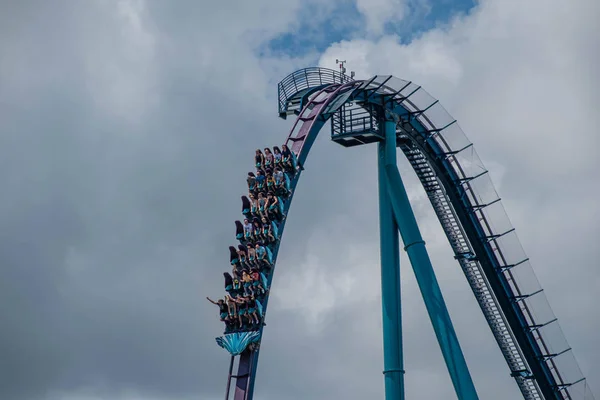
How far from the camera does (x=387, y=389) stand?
104 ft

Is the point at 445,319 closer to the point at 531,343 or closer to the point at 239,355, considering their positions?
the point at 531,343

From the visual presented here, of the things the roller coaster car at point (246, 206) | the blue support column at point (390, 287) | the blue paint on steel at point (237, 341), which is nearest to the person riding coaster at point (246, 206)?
the roller coaster car at point (246, 206)

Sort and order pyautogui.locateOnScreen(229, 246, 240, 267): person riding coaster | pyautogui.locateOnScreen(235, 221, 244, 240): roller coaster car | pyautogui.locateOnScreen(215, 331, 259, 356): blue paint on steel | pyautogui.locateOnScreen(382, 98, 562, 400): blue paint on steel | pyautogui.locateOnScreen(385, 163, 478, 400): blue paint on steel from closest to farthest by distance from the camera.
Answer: pyautogui.locateOnScreen(215, 331, 259, 356): blue paint on steel, pyautogui.locateOnScreen(229, 246, 240, 267): person riding coaster, pyautogui.locateOnScreen(235, 221, 244, 240): roller coaster car, pyautogui.locateOnScreen(385, 163, 478, 400): blue paint on steel, pyautogui.locateOnScreen(382, 98, 562, 400): blue paint on steel

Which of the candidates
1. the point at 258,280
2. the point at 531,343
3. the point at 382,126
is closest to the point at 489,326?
the point at 531,343

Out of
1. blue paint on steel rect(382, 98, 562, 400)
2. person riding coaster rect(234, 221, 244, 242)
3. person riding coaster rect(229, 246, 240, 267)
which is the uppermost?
blue paint on steel rect(382, 98, 562, 400)

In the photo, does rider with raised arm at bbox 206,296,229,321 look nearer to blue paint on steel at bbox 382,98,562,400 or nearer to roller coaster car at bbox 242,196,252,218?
roller coaster car at bbox 242,196,252,218

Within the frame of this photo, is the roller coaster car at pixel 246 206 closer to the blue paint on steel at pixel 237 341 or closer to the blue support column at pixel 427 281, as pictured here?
the blue paint on steel at pixel 237 341

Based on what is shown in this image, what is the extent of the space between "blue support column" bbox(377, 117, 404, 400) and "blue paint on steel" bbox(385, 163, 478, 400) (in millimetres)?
337

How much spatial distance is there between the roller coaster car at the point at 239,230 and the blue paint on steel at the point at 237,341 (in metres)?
2.80

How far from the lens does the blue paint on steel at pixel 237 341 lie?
1021 inches

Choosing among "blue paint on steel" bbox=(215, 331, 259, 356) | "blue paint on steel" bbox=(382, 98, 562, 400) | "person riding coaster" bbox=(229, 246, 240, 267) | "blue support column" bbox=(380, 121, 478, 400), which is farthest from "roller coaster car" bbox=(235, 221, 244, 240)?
"blue paint on steel" bbox=(382, 98, 562, 400)

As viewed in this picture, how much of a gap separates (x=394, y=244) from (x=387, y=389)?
14.1 ft

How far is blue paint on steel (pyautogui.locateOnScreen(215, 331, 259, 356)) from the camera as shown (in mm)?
25938

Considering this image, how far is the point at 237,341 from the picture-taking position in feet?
85.6
